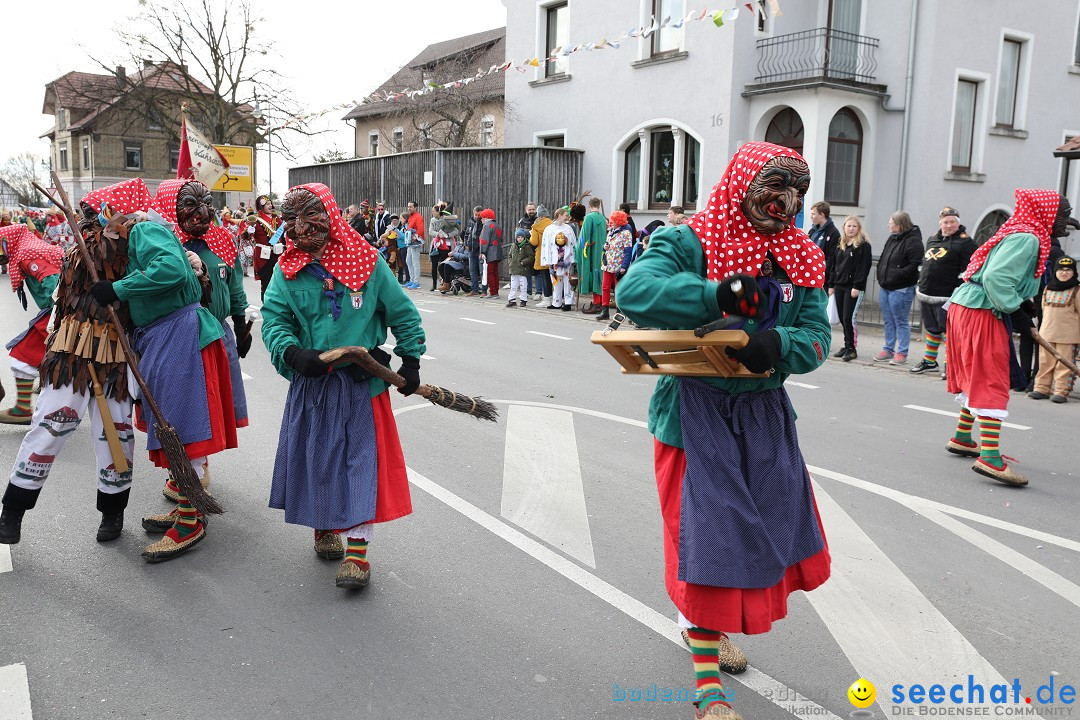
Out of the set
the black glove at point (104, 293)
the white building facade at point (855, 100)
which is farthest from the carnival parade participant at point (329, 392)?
the white building facade at point (855, 100)

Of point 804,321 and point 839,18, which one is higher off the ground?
point 839,18

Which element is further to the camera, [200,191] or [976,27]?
[976,27]

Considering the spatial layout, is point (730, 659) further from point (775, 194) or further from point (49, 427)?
point (49, 427)

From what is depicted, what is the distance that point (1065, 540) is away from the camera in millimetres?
4855

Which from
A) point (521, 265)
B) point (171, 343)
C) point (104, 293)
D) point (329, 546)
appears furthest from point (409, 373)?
point (521, 265)

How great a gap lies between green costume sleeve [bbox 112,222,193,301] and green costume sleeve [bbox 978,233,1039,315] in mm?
4874

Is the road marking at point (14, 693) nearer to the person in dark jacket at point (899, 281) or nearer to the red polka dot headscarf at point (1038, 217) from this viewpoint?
the red polka dot headscarf at point (1038, 217)

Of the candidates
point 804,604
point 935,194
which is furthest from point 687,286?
point 935,194

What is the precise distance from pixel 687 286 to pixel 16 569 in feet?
11.6

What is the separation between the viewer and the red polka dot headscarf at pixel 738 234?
2855 millimetres

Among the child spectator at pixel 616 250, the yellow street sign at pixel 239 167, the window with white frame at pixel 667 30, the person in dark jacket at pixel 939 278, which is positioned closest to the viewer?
the person in dark jacket at pixel 939 278

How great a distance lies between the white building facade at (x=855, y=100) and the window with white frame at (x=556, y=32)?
1.01 metres

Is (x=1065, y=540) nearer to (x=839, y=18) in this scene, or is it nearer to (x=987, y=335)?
(x=987, y=335)

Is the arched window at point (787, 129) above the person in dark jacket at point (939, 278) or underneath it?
above
